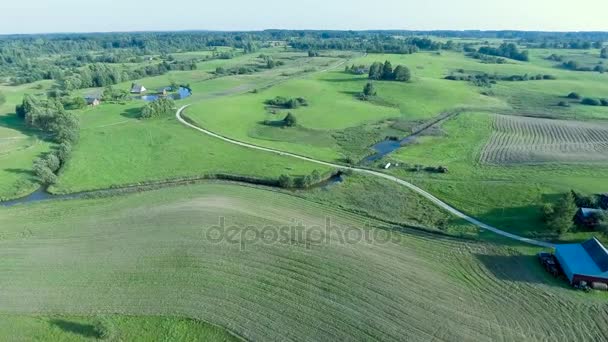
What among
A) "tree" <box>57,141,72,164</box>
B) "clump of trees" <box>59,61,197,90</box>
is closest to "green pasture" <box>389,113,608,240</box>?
"tree" <box>57,141,72,164</box>

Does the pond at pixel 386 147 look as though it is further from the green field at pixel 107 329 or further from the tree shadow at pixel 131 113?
the tree shadow at pixel 131 113

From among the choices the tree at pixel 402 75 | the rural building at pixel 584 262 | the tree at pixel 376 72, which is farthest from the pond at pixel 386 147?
the tree at pixel 376 72

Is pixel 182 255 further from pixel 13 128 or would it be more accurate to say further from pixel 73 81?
pixel 73 81

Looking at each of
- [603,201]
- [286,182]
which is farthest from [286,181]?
[603,201]

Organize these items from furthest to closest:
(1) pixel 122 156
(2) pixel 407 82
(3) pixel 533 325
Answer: (2) pixel 407 82
(1) pixel 122 156
(3) pixel 533 325

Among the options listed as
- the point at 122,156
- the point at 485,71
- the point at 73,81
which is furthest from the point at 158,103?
the point at 485,71

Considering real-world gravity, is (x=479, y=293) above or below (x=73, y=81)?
below

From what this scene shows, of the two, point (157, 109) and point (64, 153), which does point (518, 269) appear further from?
point (157, 109)
